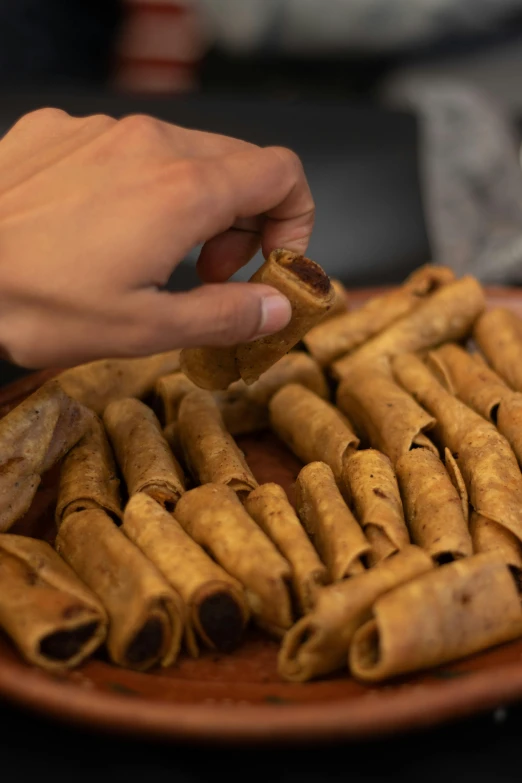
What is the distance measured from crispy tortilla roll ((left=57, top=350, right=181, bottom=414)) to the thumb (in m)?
0.56

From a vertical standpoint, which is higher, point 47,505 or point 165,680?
point 165,680

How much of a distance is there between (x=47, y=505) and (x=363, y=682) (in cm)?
89

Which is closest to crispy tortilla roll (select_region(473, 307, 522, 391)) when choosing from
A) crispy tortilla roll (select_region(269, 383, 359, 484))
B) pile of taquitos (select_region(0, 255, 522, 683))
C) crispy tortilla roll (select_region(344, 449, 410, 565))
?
pile of taquitos (select_region(0, 255, 522, 683))

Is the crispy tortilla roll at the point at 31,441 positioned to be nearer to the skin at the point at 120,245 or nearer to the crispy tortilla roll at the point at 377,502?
the skin at the point at 120,245

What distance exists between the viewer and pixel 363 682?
4.57ft

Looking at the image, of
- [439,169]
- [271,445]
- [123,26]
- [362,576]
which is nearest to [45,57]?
[123,26]

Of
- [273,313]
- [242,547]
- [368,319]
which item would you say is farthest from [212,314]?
[368,319]

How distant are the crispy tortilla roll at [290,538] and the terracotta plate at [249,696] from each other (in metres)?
0.13

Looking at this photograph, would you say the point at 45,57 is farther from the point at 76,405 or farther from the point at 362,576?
the point at 362,576

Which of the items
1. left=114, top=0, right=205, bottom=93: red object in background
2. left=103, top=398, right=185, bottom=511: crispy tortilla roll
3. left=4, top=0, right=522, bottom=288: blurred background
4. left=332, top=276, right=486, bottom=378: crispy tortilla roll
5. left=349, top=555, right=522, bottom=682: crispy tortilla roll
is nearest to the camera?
left=349, top=555, right=522, bottom=682: crispy tortilla roll

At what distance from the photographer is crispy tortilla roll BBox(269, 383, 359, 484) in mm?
1980

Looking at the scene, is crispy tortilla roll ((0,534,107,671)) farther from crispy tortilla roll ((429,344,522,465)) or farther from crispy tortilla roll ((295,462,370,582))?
crispy tortilla roll ((429,344,522,465))

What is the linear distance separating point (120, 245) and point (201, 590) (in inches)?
23.3

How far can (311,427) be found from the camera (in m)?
2.07
